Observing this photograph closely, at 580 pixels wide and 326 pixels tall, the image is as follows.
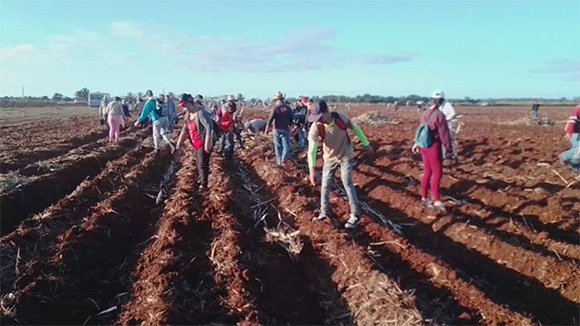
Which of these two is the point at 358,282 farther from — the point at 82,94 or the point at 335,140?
the point at 82,94

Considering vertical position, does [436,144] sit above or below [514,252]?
above

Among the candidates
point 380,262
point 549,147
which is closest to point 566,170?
point 549,147

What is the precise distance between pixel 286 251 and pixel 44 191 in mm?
5261

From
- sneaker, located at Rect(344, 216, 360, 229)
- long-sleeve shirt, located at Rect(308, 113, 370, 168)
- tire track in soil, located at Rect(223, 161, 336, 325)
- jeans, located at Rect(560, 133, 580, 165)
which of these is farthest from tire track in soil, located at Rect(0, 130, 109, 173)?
jeans, located at Rect(560, 133, 580, 165)

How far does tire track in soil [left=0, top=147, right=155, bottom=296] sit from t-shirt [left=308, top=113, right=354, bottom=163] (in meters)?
3.64

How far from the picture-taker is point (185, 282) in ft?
16.9

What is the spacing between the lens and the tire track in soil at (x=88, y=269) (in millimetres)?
4703

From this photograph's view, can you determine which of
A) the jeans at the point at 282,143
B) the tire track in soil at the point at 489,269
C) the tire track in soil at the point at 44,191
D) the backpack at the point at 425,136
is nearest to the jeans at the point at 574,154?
the tire track in soil at the point at 489,269

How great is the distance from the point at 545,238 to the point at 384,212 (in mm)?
2481

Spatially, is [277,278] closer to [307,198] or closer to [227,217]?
[227,217]

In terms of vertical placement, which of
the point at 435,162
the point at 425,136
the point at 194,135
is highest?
the point at 425,136

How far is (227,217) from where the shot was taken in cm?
705

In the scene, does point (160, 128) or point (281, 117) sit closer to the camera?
point (281, 117)

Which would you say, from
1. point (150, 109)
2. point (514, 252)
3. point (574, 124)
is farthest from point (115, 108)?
point (514, 252)
